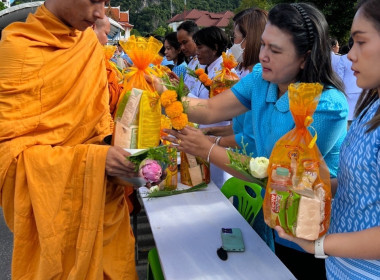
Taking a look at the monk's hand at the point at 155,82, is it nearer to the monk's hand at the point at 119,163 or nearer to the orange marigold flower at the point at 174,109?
the orange marigold flower at the point at 174,109

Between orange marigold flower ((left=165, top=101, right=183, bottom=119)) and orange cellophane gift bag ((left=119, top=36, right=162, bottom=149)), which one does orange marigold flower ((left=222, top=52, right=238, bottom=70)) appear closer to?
orange cellophane gift bag ((left=119, top=36, right=162, bottom=149))

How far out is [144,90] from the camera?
1.65m

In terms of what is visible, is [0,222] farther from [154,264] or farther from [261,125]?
[261,125]

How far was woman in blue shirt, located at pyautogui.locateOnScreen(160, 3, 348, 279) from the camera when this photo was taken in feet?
5.61

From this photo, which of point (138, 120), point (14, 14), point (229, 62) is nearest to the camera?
point (138, 120)

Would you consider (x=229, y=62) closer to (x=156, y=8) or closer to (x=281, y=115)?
(x=281, y=115)

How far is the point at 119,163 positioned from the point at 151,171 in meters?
0.18

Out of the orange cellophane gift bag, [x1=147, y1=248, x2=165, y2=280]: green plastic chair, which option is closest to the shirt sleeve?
the orange cellophane gift bag

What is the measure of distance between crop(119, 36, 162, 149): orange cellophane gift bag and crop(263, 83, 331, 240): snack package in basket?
53 cm

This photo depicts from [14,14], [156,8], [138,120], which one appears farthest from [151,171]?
[156,8]

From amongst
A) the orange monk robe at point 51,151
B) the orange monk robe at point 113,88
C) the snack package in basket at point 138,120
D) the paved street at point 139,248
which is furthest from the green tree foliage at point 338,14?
the orange monk robe at point 51,151

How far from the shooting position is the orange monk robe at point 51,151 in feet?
4.75

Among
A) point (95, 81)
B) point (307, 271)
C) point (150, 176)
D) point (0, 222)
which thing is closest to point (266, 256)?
point (307, 271)

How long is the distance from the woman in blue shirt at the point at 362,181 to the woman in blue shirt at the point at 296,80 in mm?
330
